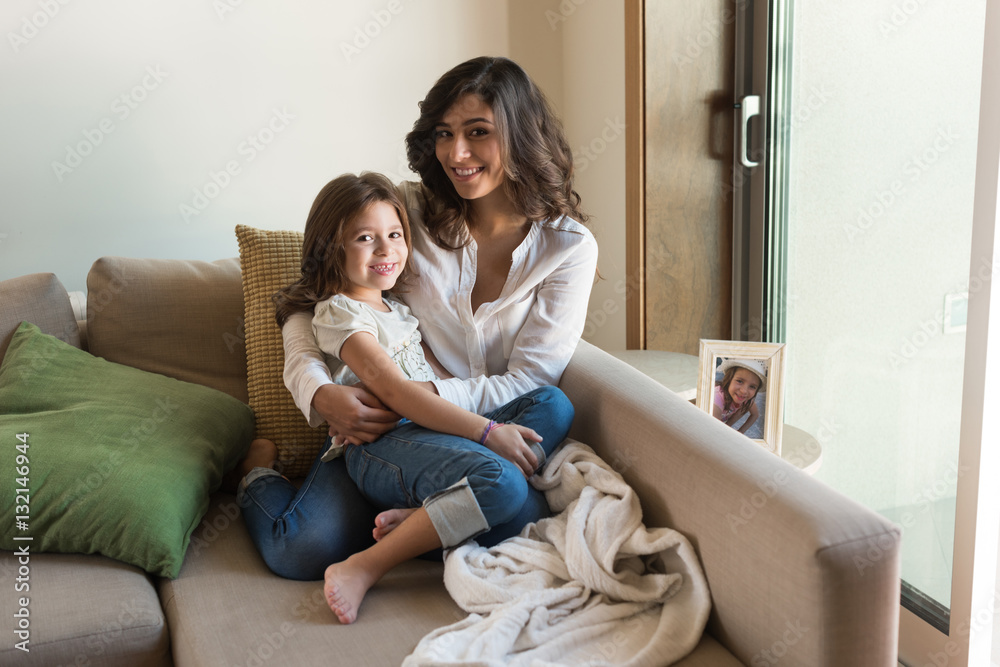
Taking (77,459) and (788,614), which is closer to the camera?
(788,614)

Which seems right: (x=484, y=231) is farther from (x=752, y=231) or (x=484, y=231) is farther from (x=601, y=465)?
(x=752, y=231)

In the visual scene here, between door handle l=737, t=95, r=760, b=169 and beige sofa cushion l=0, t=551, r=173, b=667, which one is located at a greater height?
door handle l=737, t=95, r=760, b=169

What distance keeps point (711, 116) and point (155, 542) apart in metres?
1.74

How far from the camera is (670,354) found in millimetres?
2115

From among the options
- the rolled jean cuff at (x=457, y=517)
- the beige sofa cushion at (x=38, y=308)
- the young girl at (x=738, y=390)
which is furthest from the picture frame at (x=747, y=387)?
the beige sofa cushion at (x=38, y=308)

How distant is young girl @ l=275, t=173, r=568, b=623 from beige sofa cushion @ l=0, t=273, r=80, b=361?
1.42ft

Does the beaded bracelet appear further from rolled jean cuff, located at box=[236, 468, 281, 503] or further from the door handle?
the door handle

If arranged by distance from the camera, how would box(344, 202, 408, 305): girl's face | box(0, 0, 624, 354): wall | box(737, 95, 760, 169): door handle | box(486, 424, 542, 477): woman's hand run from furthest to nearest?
1. box(737, 95, 760, 169): door handle
2. box(0, 0, 624, 354): wall
3. box(344, 202, 408, 305): girl's face
4. box(486, 424, 542, 477): woman's hand

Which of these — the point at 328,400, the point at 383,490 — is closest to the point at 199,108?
the point at 328,400

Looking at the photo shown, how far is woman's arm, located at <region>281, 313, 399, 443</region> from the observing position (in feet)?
4.42

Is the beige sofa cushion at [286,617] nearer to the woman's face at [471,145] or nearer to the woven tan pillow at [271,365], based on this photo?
the woven tan pillow at [271,365]

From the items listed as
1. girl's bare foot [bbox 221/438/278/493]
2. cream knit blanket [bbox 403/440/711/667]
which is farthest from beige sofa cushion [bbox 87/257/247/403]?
cream knit blanket [bbox 403/440/711/667]

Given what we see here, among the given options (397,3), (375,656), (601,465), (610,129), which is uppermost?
(397,3)

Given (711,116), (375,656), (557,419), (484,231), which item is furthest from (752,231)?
(375,656)
